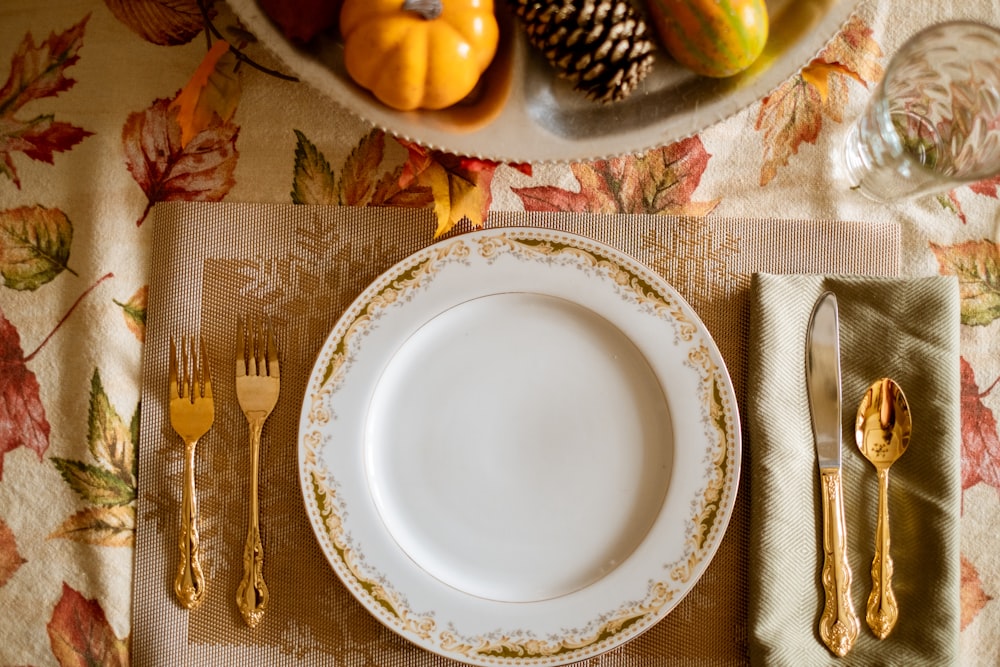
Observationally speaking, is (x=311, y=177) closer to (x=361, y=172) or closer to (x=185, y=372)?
(x=361, y=172)

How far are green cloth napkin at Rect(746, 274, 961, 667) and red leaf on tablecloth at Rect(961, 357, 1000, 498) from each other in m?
0.05

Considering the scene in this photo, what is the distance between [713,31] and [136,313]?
529 millimetres

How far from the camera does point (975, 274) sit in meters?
0.71

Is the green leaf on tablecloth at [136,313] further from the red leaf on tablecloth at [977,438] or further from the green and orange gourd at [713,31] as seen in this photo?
the red leaf on tablecloth at [977,438]

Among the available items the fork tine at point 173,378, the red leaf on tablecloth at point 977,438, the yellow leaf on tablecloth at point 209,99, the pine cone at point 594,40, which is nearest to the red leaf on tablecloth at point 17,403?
the fork tine at point 173,378

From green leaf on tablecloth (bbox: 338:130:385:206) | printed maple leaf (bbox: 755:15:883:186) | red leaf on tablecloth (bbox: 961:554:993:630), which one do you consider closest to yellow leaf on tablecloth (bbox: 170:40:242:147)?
green leaf on tablecloth (bbox: 338:130:385:206)

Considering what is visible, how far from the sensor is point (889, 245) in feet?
2.31

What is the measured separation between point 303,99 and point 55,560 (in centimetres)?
46

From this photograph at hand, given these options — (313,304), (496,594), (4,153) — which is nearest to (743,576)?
(496,594)

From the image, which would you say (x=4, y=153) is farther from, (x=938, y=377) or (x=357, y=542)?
(x=938, y=377)

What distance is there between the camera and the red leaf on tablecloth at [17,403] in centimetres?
68

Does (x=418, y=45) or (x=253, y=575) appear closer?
(x=418, y=45)

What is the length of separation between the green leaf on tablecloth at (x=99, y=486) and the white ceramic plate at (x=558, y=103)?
0.39 m

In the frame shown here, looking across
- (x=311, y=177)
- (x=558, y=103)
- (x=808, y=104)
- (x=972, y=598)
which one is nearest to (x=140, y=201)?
(x=311, y=177)
